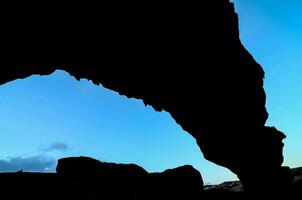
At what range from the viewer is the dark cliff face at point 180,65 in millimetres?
8953

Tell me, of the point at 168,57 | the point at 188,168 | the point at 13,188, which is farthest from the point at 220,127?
the point at 13,188

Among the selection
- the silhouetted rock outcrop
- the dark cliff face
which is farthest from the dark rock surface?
the dark cliff face

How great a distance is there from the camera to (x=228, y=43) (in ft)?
38.2

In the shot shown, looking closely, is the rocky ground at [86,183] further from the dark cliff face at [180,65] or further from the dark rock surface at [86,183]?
the dark cliff face at [180,65]

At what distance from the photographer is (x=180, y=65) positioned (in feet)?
34.7

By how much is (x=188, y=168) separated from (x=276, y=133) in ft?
33.5

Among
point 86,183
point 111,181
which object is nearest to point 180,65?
point 111,181

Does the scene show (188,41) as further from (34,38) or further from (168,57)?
(34,38)

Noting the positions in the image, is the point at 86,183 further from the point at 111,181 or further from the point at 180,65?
the point at 180,65

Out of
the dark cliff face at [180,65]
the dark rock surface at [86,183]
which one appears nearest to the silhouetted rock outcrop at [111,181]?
the dark rock surface at [86,183]

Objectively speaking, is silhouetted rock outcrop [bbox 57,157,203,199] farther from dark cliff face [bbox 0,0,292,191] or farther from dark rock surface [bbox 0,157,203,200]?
dark cliff face [bbox 0,0,292,191]

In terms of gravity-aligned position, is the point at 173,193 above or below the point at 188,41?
below

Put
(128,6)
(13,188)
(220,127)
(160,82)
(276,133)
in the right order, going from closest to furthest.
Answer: (13,188) < (128,6) < (160,82) < (220,127) < (276,133)

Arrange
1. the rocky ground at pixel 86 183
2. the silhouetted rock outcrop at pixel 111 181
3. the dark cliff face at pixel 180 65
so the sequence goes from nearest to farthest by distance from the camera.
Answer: the rocky ground at pixel 86 183 < the silhouetted rock outcrop at pixel 111 181 < the dark cliff face at pixel 180 65
